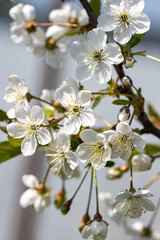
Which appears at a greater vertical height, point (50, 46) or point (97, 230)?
point (50, 46)

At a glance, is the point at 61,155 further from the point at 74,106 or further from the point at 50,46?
the point at 50,46

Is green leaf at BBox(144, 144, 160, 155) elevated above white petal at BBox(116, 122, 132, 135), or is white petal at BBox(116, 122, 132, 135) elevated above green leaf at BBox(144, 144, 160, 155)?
green leaf at BBox(144, 144, 160, 155)

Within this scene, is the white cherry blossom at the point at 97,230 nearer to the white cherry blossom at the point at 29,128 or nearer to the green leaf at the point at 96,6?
the white cherry blossom at the point at 29,128

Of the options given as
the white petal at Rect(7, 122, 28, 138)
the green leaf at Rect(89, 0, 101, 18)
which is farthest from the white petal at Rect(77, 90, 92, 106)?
the green leaf at Rect(89, 0, 101, 18)

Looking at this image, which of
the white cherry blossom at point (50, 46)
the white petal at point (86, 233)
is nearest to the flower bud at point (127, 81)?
the white petal at point (86, 233)

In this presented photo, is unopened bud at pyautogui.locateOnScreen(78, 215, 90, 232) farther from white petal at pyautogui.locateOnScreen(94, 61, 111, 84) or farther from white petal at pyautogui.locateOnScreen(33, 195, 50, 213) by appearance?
white petal at pyautogui.locateOnScreen(94, 61, 111, 84)

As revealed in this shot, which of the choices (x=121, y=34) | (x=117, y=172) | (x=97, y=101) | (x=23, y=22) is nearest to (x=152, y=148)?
(x=117, y=172)
